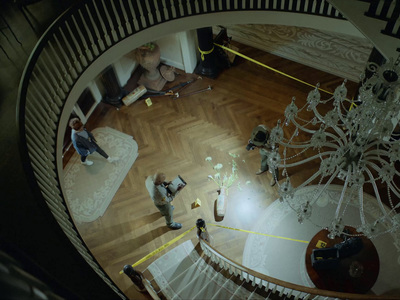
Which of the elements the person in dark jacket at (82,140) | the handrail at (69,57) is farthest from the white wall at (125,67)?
the handrail at (69,57)

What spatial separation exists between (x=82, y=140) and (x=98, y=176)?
99 centimetres

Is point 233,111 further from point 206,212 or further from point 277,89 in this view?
point 206,212

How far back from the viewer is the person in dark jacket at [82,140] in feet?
20.5

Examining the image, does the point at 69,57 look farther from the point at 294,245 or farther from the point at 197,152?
the point at 294,245

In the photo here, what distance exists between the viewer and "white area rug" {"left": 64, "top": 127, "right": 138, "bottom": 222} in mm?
6926

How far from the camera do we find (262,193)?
22.2 ft

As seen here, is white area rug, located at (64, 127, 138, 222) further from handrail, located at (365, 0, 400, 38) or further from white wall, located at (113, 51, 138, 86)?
handrail, located at (365, 0, 400, 38)

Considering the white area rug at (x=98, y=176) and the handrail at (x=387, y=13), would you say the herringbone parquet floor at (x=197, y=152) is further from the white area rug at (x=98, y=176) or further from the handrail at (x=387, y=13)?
the handrail at (x=387, y=13)

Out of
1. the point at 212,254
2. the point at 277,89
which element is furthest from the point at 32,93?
the point at 277,89

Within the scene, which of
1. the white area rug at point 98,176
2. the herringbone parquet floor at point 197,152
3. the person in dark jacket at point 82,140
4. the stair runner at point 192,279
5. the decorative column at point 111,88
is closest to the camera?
the stair runner at point 192,279

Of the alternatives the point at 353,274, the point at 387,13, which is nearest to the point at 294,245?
the point at 353,274

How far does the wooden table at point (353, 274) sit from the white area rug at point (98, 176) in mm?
3765

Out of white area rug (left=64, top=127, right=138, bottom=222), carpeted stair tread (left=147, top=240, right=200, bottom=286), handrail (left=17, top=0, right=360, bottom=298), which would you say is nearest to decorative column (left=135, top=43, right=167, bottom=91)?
white area rug (left=64, top=127, right=138, bottom=222)

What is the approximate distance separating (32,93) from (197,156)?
3.58m
